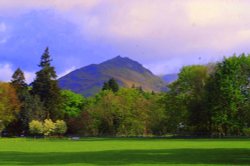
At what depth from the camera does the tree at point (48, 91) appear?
363 feet

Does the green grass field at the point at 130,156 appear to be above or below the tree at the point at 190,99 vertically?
below

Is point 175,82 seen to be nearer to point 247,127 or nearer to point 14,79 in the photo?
point 247,127

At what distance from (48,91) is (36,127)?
13826 mm

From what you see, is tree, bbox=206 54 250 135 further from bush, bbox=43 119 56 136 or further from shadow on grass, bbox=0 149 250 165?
shadow on grass, bbox=0 149 250 165

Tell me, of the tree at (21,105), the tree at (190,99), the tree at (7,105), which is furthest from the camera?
the tree at (21,105)

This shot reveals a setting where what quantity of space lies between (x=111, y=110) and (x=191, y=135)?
68.8ft

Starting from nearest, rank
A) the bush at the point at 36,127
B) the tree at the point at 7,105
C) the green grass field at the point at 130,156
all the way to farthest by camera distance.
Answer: the green grass field at the point at 130,156 → the bush at the point at 36,127 → the tree at the point at 7,105

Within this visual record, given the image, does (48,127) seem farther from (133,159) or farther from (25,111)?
(133,159)

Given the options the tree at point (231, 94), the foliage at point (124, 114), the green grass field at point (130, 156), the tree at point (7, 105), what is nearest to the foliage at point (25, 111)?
the tree at point (7, 105)

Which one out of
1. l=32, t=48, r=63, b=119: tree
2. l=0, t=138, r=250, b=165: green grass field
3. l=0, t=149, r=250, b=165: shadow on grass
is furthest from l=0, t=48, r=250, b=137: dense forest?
l=0, t=149, r=250, b=165: shadow on grass

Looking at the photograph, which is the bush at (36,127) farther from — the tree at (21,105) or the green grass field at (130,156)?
the green grass field at (130,156)

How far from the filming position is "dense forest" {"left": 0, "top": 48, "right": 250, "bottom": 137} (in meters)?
85.6

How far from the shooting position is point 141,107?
10606 cm

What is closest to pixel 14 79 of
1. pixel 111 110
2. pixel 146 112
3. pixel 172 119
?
pixel 111 110
